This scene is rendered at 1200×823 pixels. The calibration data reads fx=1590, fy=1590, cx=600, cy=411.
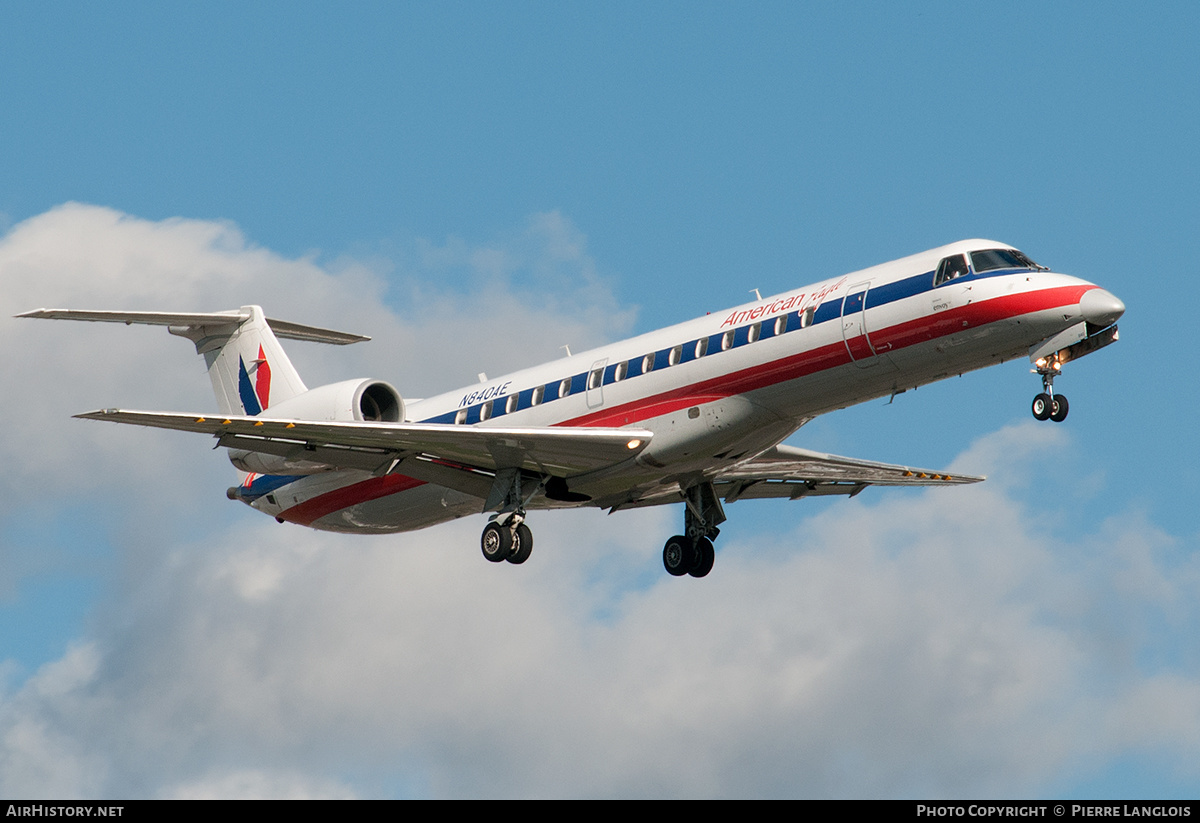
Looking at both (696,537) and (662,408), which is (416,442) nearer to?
(662,408)

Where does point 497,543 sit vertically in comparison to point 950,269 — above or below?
below

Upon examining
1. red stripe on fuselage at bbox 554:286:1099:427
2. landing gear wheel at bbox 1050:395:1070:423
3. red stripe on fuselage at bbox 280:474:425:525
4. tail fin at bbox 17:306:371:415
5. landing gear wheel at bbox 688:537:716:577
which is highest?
tail fin at bbox 17:306:371:415

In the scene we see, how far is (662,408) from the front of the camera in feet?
81.2

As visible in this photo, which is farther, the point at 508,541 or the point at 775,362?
the point at 508,541

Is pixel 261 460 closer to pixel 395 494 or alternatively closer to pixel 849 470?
pixel 395 494

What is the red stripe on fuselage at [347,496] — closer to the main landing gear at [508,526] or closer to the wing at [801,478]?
the main landing gear at [508,526]

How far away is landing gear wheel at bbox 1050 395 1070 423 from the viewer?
22.0 metres

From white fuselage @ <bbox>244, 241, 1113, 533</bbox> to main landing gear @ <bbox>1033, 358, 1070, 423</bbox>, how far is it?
0.41 metres

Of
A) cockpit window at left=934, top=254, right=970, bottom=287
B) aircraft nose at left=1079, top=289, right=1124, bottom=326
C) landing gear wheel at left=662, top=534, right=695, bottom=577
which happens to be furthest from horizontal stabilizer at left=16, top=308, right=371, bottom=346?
aircraft nose at left=1079, top=289, right=1124, bottom=326

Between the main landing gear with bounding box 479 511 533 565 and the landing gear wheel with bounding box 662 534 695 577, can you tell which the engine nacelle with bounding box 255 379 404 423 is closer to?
the main landing gear with bounding box 479 511 533 565

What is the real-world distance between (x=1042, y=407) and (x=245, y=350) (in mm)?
15899

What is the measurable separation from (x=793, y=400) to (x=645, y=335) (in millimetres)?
3117

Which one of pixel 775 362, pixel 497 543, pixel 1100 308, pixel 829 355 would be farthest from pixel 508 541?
pixel 1100 308
